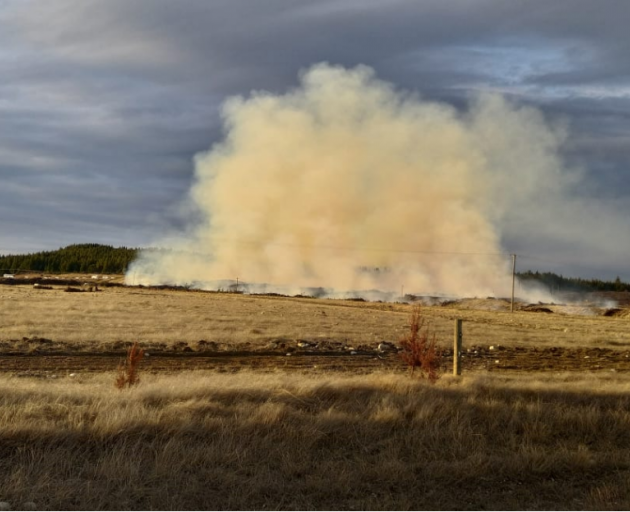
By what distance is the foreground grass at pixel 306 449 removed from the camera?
7.11 m

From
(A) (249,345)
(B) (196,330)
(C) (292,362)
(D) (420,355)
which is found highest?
A: (D) (420,355)

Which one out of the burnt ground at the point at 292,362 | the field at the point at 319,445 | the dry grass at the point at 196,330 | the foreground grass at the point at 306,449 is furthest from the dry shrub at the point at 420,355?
the dry grass at the point at 196,330

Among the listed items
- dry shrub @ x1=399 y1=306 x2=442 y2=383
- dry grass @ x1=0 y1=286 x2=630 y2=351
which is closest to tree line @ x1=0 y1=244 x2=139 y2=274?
dry grass @ x1=0 y1=286 x2=630 y2=351

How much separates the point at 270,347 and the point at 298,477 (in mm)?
18128

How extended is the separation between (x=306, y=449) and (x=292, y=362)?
41.8ft

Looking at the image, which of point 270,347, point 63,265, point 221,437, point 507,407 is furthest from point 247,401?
point 63,265

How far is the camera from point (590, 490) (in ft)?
25.3

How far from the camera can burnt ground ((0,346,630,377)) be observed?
18922 mm

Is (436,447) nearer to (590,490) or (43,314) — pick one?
(590,490)

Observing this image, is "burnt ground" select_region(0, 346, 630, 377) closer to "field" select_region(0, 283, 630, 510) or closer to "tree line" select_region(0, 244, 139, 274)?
"field" select_region(0, 283, 630, 510)

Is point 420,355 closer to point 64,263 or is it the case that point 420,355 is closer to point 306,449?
point 306,449

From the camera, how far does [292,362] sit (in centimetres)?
2139

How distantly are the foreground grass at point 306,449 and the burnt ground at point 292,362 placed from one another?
24.8 ft

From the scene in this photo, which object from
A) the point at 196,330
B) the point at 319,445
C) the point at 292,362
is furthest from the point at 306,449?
the point at 196,330
